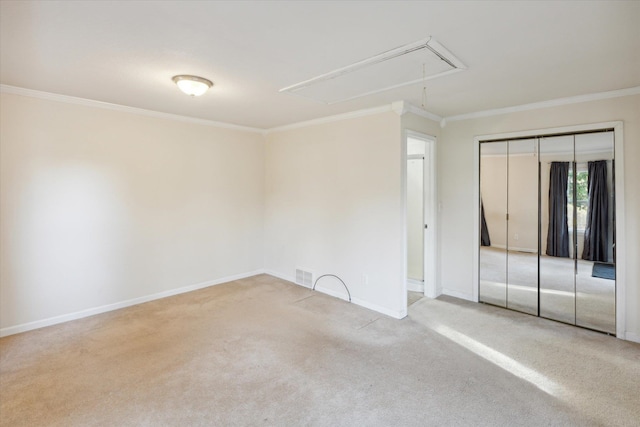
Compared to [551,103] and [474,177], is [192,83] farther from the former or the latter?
[551,103]

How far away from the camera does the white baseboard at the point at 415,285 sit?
4.69m

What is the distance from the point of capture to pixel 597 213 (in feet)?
11.2

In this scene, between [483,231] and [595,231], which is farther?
[483,231]

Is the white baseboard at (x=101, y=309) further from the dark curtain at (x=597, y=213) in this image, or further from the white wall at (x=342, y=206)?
the dark curtain at (x=597, y=213)

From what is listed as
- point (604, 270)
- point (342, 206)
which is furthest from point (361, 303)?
point (604, 270)

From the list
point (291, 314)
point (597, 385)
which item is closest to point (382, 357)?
point (291, 314)

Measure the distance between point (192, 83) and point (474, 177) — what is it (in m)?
3.48

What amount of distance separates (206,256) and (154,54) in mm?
3138

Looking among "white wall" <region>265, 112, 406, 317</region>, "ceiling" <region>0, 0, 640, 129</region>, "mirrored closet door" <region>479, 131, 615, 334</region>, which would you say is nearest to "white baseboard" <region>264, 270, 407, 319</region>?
"white wall" <region>265, 112, 406, 317</region>

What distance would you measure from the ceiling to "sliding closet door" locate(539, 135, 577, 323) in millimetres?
649

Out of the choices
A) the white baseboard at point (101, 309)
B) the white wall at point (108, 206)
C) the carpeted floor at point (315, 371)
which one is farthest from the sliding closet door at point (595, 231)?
the white baseboard at point (101, 309)

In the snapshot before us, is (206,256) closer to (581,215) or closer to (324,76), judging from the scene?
(324,76)

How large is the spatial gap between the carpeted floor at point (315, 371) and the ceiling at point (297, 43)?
2.47 metres

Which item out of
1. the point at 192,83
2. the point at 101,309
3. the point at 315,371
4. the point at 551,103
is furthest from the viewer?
the point at 101,309
